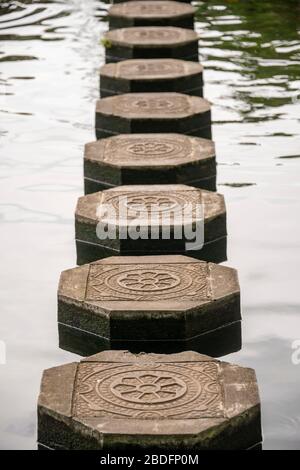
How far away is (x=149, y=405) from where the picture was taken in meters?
5.95

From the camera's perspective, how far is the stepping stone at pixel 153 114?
10328 mm

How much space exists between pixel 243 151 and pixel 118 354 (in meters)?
4.32

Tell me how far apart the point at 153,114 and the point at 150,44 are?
8.19ft

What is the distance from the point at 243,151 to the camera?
34.4 ft

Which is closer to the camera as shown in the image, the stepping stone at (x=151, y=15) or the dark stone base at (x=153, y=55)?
the dark stone base at (x=153, y=55)

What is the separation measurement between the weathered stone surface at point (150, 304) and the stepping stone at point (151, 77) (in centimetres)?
422

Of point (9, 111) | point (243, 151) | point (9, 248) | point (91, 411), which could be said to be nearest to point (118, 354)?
point (91, 411)

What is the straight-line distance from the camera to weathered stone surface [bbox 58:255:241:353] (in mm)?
6895

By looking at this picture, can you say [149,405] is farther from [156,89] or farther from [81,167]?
[156,89]

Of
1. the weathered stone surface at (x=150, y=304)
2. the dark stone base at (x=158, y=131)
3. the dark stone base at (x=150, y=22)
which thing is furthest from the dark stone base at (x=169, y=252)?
the dark stone base at (x=150, y=22)

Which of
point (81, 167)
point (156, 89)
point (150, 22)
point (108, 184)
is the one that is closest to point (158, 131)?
point (81, 167)

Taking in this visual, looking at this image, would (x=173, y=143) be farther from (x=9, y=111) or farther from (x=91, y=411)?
(x=91, y=411)

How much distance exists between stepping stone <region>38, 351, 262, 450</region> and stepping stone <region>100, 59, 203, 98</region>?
5.33 meters

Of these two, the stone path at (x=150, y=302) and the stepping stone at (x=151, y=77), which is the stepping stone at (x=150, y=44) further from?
the stone path at (x=150, y=302)
